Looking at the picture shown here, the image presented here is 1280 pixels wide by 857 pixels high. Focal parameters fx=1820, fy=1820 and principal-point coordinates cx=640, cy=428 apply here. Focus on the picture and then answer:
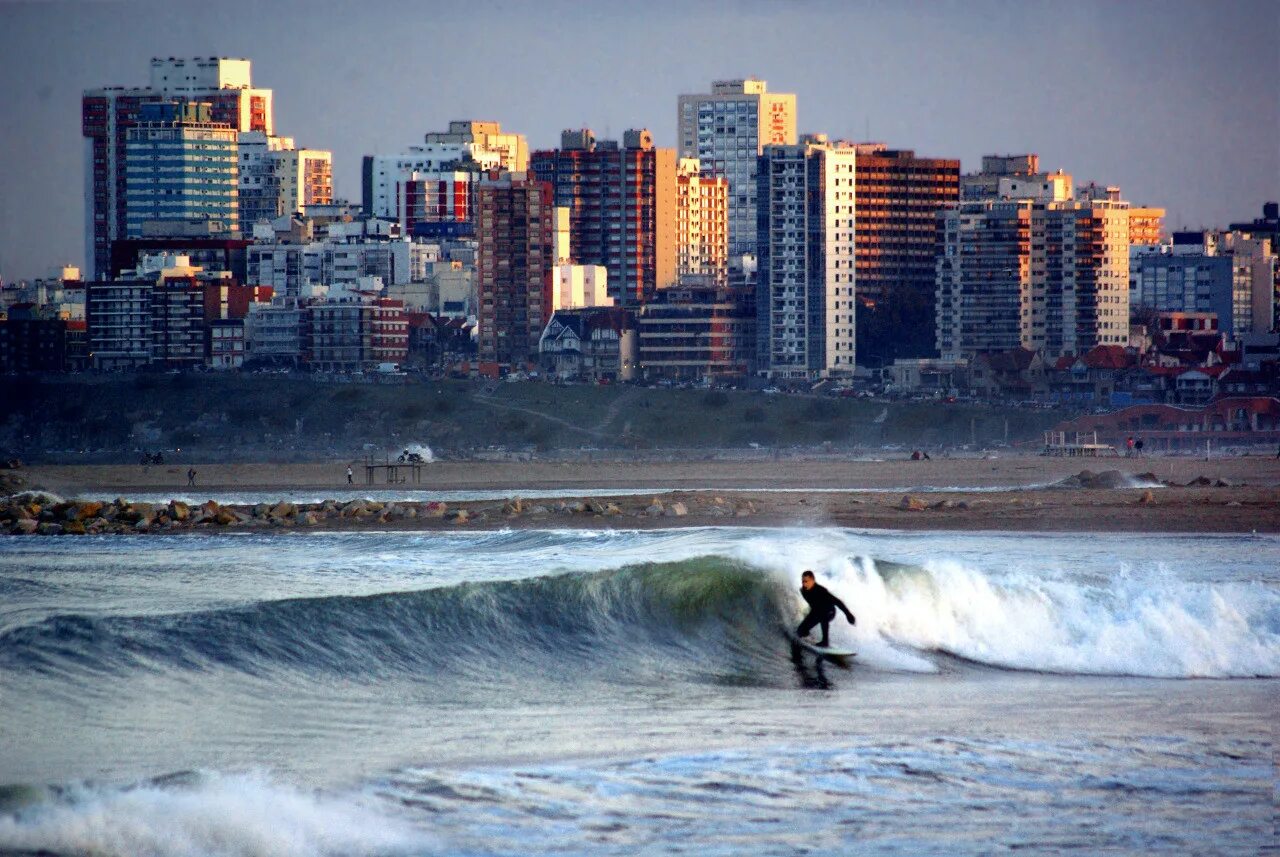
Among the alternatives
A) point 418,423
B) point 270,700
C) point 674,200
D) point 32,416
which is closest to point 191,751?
point 270,700

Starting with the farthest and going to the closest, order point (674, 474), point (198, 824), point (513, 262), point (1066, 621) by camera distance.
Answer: point (513, 262) → point (674, 474) → point (1066, 621) → point (198, 824)

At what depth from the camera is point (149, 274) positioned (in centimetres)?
14800

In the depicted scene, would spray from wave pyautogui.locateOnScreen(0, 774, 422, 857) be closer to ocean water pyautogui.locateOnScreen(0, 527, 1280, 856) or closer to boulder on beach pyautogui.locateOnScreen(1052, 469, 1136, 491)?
ocean water pyautogui.locateOnScreen(0, 527, 1280, 856)

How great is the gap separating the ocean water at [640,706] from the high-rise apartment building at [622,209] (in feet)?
425

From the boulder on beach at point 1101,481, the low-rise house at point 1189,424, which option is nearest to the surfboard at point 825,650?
the boulder on beach at point 1101,481

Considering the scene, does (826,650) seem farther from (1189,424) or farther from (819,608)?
(1189,424)

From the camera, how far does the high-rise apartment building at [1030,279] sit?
135750 mm

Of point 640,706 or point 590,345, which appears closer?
point 640,706

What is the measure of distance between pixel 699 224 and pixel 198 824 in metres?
161

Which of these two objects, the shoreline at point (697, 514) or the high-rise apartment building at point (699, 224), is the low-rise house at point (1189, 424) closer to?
the shoreline at point (697, 514)

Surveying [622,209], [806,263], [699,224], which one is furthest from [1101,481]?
[699,224]

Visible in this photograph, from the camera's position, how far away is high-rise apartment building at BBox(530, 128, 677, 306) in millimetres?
156375

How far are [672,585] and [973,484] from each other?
35210mm

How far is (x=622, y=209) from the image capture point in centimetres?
15638
